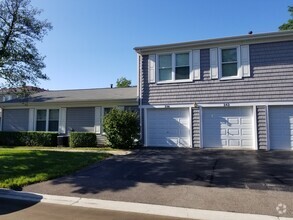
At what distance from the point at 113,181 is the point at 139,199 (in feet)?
6.18

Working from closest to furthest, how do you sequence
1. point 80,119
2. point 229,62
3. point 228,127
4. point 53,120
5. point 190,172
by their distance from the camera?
point 190,172
point 228,127
point 229,62
point 80,119
point 53,120

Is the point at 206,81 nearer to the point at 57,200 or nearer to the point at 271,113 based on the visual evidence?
the point at 271,113

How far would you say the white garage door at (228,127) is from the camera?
13812 millimetres

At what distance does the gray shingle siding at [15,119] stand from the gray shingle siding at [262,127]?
602 inches

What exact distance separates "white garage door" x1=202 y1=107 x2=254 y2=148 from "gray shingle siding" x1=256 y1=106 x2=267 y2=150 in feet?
1.11

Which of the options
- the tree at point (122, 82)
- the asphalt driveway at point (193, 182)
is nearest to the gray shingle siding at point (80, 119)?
the asphalt driveway at point (193, 182)

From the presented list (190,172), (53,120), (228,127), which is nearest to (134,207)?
(190,172)

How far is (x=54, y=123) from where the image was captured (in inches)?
752

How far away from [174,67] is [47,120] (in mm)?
9781

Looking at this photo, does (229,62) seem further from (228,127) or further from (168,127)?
(168,127)

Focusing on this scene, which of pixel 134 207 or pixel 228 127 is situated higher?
pixel 228 127

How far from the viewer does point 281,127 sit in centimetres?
1334

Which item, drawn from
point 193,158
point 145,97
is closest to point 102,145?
point 145,97

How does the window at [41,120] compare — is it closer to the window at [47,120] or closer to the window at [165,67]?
the window at [47,120]
